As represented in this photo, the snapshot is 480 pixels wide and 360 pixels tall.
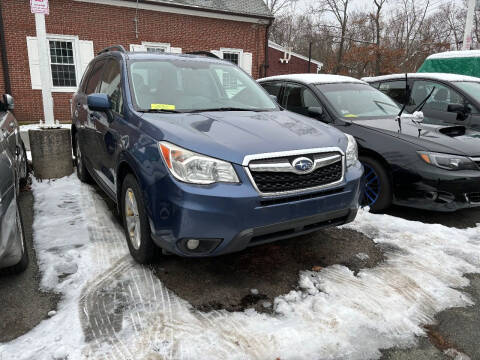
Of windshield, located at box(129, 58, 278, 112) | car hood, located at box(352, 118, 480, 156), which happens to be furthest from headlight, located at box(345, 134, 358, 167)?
car hood, located at box(352, 118, 480, 156)

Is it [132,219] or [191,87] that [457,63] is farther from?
[132,219]

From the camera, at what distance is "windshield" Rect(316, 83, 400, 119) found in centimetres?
513

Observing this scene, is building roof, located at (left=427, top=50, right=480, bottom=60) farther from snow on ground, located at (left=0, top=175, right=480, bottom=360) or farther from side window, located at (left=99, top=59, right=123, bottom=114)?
side window, located at (left=99, top=59, right=123, bottom=114)

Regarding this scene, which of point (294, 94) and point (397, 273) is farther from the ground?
point (294, 94)

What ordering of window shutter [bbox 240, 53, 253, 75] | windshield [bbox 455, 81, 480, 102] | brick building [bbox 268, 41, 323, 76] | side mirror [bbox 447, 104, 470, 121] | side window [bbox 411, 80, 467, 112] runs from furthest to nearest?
brick building [bbox 268, 41, 323, 76]
window shutter [bbox 240, 53, 253, 75]
side window [bbox 411, 80, 467, 112]
windshield [bbox 455, 81, 480, 102]
side mirror [bbox 447, 104, 470, 121]

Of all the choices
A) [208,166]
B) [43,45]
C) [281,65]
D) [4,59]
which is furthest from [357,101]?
[281,65]

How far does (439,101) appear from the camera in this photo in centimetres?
612

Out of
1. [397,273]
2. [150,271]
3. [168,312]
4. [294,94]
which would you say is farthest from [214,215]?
[294,94]

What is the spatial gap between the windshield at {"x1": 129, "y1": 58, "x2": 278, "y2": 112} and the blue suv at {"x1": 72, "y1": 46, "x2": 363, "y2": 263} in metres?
0.02

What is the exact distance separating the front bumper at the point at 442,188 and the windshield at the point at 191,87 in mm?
1717

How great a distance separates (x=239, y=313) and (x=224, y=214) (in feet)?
2.27

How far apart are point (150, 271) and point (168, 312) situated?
2.00 feet

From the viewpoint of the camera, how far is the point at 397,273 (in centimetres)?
318

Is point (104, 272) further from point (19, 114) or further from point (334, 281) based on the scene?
point (19, 114)
